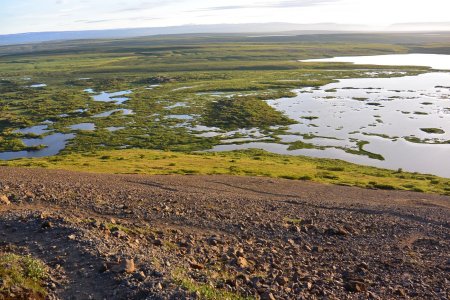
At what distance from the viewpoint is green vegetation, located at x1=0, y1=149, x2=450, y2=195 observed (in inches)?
1930

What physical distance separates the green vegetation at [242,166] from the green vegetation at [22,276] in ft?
102

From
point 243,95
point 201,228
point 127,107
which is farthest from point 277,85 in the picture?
point 201,228

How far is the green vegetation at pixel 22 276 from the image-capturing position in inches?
594

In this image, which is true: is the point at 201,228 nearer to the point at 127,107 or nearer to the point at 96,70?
the point at 127,107

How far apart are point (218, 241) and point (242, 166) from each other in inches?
1235

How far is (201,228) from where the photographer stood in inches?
1027

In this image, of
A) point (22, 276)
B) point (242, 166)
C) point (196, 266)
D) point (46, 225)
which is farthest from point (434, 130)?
point (22, 276)

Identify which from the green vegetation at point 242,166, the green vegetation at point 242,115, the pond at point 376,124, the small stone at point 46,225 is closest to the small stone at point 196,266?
the small stone at point 46,225

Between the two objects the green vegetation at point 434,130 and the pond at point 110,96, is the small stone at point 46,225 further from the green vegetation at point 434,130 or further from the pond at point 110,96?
the pond at point 110,96

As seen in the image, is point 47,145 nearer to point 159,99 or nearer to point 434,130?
point 159,99

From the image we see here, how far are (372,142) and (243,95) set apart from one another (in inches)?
1974

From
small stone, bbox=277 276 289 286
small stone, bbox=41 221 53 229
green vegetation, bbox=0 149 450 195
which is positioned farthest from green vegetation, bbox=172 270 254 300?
green vegetation, bbox=0 149 450 195

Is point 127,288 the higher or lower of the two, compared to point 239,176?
higher

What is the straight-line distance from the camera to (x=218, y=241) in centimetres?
2364
